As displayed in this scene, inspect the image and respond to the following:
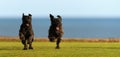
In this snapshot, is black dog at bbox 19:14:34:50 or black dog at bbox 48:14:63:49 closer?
black dog at bbox 19:14:34:50

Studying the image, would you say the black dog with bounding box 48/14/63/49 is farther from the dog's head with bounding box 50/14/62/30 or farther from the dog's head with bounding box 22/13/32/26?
the dog's head with bounding box 22/13/32/26

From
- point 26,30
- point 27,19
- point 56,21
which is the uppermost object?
point 27,19

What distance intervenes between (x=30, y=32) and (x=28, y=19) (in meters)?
1.07

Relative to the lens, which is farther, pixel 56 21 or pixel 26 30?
pixel 56 21

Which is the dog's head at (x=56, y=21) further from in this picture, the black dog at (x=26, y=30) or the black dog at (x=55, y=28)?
the black dog at (x=26, y=30)

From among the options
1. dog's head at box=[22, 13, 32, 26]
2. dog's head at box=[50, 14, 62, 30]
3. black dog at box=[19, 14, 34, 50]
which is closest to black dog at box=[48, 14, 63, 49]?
dog's head at box=[50, 14, 62, 30]

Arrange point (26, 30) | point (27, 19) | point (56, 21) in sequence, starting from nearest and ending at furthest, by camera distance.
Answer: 1. point (27, 19)
2. point (26, 30)
3. point (56, 21)

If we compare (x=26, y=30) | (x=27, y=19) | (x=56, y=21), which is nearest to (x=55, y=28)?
(x=56, y=21)

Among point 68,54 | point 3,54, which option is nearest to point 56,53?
point 68,54

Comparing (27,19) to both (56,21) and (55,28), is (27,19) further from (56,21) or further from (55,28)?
(55,28)

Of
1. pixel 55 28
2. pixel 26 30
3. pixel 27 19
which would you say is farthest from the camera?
pixel 55 28

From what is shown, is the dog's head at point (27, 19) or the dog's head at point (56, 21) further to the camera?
the dog's head at point (56, 21)

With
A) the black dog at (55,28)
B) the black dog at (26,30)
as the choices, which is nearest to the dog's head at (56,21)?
the black dog at (55,28)

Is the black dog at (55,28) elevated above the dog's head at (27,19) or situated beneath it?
situated beneath
